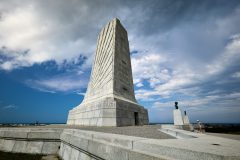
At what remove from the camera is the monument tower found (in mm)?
11594

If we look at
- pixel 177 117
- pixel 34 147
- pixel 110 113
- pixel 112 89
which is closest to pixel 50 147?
pixel 34 147

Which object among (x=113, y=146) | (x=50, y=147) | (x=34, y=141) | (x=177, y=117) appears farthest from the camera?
(x=177, y=117)

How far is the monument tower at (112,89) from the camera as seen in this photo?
11594 mm

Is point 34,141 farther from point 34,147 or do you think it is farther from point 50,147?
point 50,147

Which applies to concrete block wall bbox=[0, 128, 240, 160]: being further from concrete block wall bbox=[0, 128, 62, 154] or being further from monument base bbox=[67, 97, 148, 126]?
monument base bbox=[67, 97, 148, 126]

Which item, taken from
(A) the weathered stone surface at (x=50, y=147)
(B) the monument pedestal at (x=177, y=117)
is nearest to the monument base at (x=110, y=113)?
(B) the monument pedestal at (x=177, y=117)

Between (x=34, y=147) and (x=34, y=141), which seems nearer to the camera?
(x=34, y=147)

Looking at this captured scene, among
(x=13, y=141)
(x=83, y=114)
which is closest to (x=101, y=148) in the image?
(x=13, y=141)

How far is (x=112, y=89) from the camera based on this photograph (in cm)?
1334

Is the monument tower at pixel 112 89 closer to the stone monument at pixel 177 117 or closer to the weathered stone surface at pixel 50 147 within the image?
the stone monument at pixel 177 117

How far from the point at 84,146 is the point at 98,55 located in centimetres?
1549

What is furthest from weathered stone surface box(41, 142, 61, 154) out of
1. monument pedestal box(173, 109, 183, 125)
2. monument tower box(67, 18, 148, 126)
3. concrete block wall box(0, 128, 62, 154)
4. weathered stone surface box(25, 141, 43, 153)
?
monument pedestal box(173, 109, 183, 125)

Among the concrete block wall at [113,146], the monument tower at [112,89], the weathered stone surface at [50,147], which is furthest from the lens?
the monument tower at [112,89]

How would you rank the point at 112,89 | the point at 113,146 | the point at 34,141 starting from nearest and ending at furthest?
the point at 113,146 → the point at 34,141 → the point at 112,89
